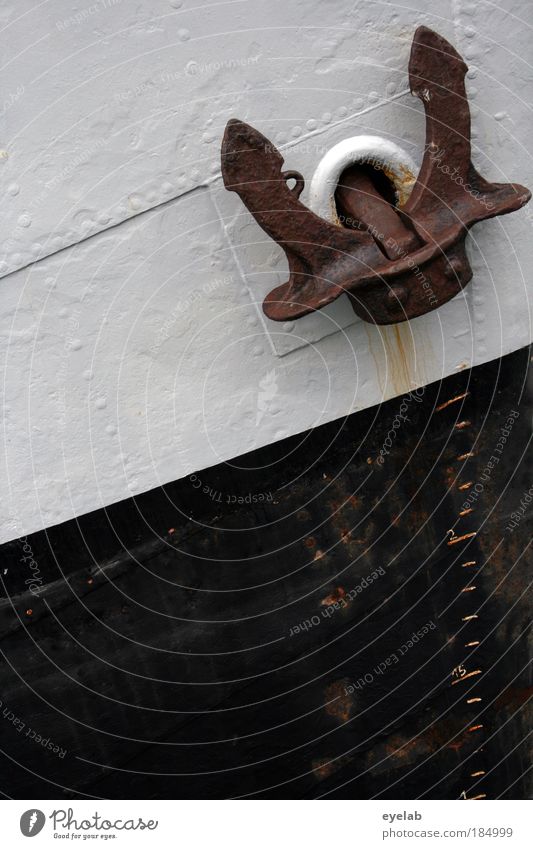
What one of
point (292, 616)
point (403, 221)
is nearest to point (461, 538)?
point (292, 616)

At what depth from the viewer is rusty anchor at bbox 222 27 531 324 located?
1.94 m

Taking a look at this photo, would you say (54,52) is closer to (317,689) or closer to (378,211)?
(378,211)

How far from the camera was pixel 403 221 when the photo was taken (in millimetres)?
2070

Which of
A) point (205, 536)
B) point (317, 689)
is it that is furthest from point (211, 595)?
point (317, 689)

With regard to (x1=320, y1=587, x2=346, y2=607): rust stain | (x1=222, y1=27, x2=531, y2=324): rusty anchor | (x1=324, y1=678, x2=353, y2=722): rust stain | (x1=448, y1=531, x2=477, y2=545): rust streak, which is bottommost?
(x1=324, y1=678, x2=353, y2=722): rust stain

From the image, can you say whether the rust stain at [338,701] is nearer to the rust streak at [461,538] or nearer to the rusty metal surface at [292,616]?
the rusty metal surface at [292,616]

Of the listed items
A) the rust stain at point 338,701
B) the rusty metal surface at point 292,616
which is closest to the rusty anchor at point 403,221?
the rusty metal surface at point 292,616

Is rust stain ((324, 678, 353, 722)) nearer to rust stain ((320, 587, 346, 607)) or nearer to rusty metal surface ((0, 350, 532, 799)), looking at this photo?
rusty metal surface ((0, 350, 532, 799))

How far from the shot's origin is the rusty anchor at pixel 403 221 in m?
1.94

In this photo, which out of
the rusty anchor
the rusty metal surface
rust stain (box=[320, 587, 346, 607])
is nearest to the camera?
the rusty anchor

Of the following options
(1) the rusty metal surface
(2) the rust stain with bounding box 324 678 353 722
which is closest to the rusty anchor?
(1) the rusty metal surface

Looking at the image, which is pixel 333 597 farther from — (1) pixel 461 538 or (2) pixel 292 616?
(1) pixel 461 538

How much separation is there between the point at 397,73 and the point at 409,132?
0.48ft

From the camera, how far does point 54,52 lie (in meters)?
1.89
